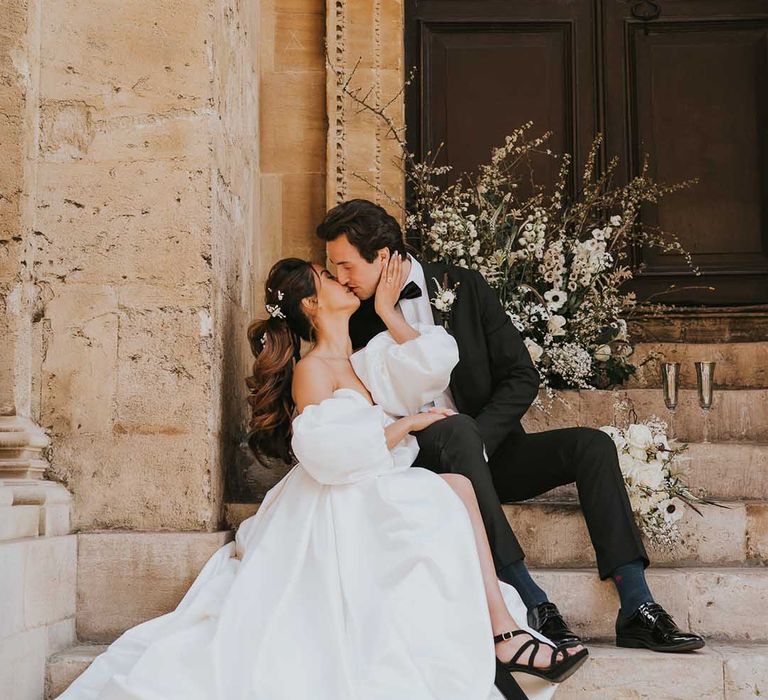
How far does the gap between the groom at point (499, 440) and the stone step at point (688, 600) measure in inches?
5.3

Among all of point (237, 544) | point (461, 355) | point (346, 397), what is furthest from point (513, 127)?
point (237, 544)

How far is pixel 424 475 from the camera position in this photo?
3.29 meters

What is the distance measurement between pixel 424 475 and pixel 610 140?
3.09 m

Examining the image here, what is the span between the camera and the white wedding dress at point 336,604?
292 centimetres

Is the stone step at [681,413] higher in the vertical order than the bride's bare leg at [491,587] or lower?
higher

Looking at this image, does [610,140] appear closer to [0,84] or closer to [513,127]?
[513,127]

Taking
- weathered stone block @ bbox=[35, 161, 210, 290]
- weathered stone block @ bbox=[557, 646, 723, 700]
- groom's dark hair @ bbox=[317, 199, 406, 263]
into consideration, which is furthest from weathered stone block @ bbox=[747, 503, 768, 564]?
weathered stone block @ bbox=[35, 161, 210, 290]

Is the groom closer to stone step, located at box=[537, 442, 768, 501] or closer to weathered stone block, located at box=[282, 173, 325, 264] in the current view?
stone step, located at box=[537, 442, 768, 501]

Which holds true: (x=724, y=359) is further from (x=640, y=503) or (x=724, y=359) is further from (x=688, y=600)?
(x=688, y=600)

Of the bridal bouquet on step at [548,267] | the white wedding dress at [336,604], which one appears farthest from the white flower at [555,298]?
the white wedding dress at [336,604]

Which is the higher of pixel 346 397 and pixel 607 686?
pixel 346 397

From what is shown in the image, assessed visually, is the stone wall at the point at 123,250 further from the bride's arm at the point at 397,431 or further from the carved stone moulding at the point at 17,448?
the bride's arm at the point at 397,431

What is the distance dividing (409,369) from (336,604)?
933 mm

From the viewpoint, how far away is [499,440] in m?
3.81
